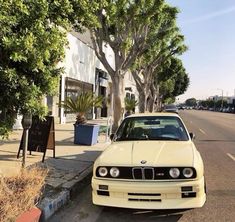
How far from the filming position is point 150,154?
Answer: 671cm

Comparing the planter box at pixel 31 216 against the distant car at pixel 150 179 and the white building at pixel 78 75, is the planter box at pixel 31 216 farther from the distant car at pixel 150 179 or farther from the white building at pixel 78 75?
the white building at pixel 78 75

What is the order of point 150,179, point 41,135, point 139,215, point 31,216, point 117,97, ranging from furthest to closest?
point 117,97, point 41,135, point 139,215, point 150,179, point 31,216

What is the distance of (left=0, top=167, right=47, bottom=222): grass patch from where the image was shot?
17.4 ft

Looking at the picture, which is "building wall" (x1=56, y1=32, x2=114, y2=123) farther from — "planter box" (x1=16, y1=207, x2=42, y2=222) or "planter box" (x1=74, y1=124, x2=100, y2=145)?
"planter box" (x1=16, y1=207, x2=42, y2=222)

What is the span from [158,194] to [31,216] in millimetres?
1777

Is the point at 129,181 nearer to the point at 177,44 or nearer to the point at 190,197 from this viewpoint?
the point at 190,197

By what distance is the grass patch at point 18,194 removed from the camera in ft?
17.4

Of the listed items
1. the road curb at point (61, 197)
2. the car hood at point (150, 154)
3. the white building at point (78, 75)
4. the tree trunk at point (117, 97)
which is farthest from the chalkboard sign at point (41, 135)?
the white building at point (78, 75)

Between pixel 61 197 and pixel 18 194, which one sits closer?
pixel 18 194

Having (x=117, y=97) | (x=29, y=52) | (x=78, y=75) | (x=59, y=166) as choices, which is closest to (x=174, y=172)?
(x=29, y=52)

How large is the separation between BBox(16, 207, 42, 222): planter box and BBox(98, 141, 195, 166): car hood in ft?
3.97

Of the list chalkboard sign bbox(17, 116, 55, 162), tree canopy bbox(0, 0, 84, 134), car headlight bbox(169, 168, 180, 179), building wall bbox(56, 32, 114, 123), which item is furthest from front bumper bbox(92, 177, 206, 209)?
building wall bbox(56, 32, 114, 123)

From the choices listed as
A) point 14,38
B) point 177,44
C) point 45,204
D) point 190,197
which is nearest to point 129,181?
point 190,197

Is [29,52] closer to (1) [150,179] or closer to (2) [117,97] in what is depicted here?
(1) [150,179]
